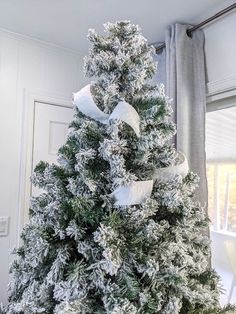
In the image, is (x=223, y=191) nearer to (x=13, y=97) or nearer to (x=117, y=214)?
(x=117, y=214)

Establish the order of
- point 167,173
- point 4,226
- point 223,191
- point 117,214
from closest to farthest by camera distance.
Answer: point 117,214
point 167,173
point 223,191
point 4,226

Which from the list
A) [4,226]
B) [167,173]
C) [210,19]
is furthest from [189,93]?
[4,226]

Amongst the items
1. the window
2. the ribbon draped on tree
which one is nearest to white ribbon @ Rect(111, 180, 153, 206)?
the ribbon draped on tree

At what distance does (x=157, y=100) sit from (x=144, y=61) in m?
0.15

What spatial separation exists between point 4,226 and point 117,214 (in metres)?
1.40

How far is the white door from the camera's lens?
2123 mm

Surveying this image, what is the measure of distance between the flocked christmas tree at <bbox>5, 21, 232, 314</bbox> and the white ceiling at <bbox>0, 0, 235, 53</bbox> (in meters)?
0.82

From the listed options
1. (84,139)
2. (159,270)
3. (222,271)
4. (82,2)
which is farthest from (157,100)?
(222,271)

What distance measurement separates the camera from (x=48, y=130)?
2.19 meters

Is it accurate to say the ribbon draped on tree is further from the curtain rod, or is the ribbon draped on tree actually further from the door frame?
the door frame

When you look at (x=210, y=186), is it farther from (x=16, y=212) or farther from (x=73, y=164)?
(x=16, y=212)

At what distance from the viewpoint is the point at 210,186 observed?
72.5 inches

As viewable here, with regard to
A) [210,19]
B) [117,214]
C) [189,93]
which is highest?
[210,19]

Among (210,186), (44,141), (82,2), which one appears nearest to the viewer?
(82,2)
